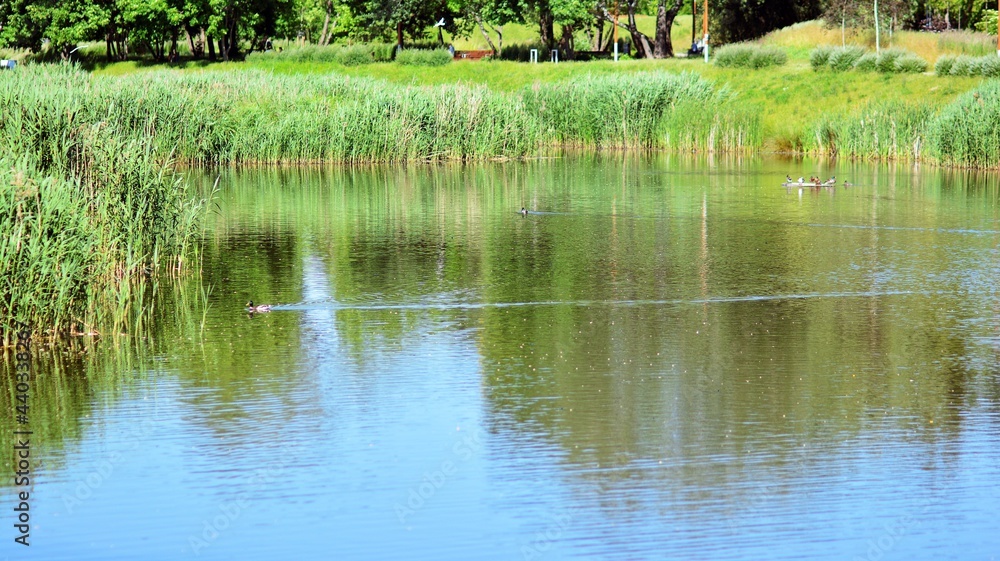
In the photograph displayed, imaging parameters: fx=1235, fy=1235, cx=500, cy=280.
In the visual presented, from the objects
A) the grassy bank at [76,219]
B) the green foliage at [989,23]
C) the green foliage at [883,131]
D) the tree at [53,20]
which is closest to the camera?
the grassy bank at [76,219]

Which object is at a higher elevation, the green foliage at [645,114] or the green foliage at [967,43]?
the green foliage at [967,43]

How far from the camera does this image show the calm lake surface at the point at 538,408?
7.79m

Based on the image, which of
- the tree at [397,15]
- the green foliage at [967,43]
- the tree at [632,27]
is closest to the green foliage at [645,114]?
the green foliage at [967,43]

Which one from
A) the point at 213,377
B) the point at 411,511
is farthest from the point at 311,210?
the point at 411,511

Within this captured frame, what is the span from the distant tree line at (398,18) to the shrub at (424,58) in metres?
3.04

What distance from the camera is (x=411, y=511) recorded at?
319 inches

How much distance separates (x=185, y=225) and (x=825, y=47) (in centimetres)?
3598

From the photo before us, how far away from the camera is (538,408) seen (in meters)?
10.2

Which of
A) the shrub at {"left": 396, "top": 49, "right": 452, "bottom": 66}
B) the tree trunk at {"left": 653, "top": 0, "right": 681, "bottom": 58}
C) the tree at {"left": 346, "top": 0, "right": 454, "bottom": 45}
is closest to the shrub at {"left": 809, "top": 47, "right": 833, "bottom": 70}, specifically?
the tree trunk at {"left": 653, "top": 0, "right": 681, "bottom": 58}

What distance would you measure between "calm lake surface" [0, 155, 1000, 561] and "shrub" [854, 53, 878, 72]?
2627 centimetres

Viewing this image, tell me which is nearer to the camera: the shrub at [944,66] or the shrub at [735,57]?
the shrub at [944,66]

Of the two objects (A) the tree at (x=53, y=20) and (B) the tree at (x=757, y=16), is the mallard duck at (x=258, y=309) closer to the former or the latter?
(B) the tree at (x=757, y=16)

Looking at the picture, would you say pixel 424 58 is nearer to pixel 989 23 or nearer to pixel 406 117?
pixel 406 117

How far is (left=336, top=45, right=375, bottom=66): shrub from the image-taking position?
197 ft
